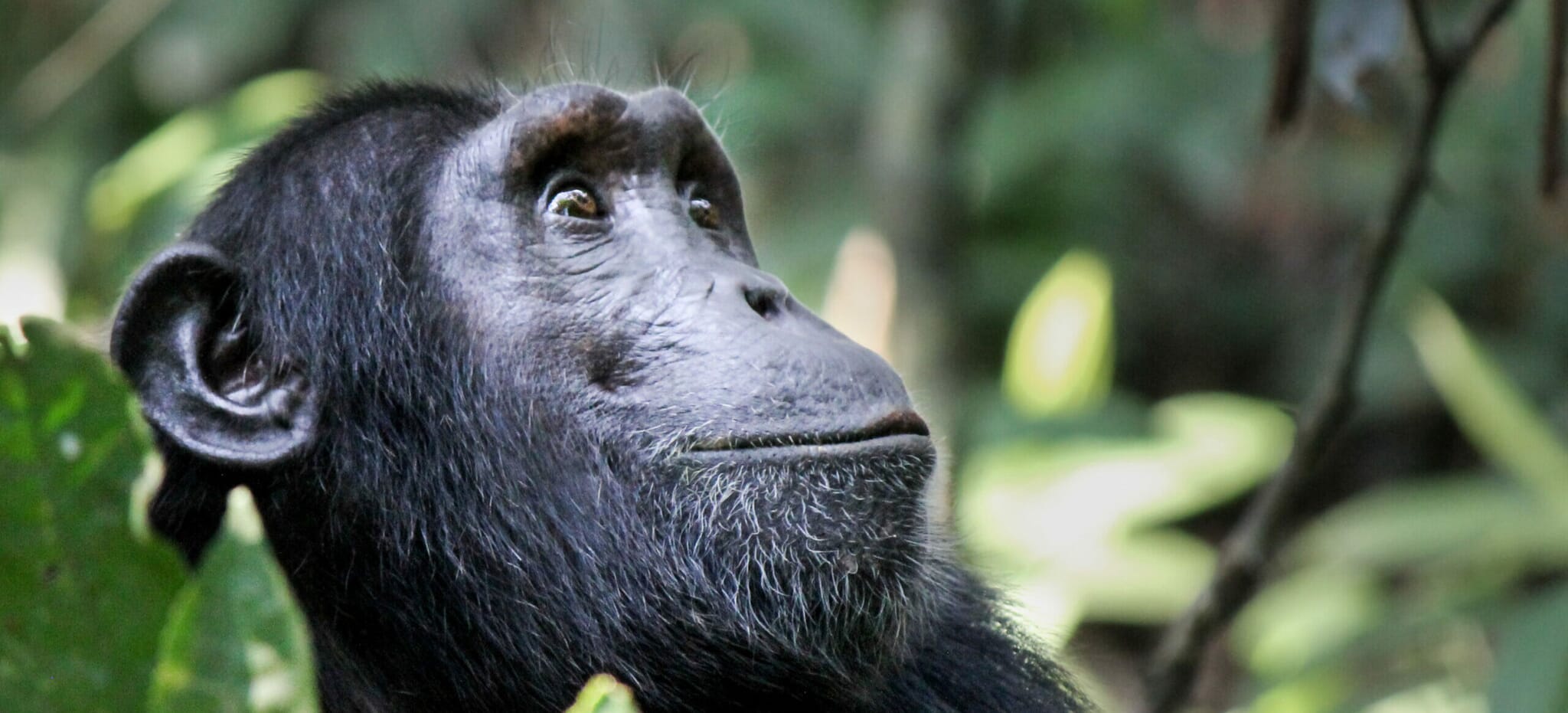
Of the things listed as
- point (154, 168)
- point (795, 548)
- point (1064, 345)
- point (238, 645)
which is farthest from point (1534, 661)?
point (154, 168)

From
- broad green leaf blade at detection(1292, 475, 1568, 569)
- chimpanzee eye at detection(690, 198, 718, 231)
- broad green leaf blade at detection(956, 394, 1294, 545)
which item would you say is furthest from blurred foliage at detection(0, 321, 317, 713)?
broad green leaf blade at detection(1292, 475, 1568, 569)

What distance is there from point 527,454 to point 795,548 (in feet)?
1.54

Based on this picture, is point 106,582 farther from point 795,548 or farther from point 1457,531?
point 1457,531

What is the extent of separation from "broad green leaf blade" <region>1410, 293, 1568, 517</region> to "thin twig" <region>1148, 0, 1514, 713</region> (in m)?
1.52

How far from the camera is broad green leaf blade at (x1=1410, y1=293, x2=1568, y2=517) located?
473cm

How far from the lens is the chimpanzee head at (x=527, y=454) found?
237 cm

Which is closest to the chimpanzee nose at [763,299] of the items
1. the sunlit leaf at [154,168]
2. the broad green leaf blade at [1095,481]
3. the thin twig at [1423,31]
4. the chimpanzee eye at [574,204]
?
the chimpanzee eye at [574,204]

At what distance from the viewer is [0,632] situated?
1.09 meters

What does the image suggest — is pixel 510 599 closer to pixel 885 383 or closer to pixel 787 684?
pixel 787 684

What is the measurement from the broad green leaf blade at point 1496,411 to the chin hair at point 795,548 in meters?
2.95

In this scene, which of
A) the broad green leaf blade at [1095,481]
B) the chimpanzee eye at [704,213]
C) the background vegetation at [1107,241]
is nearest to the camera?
the chimpanzee eye at [704,213]

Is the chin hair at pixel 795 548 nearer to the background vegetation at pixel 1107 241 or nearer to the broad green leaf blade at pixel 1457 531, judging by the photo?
the background vegetation at pixel 1107 241

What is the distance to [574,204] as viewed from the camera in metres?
2.71

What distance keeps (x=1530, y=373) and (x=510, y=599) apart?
5768 millimetres
